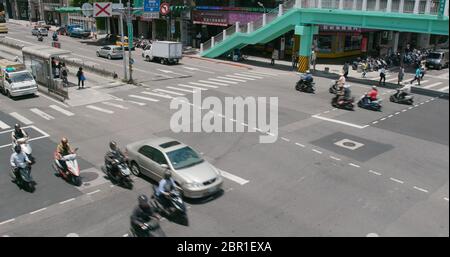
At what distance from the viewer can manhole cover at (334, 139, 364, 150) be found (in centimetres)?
1903

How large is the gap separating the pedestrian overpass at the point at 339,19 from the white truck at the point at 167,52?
5.55m

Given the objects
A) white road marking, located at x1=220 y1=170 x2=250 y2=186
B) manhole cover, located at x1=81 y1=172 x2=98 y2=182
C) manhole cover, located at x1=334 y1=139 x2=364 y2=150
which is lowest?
manhole cover, located at x1=81 y1=172 x2=98 y2=182

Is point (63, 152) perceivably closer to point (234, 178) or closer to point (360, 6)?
point (234, 178)

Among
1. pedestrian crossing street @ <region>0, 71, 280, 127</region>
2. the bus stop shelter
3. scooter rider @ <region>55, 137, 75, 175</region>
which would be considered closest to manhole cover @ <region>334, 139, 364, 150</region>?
scooter rider @ <region>55, 137, 75, 175</region>

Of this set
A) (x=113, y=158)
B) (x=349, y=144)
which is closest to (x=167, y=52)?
(x=349, y=144)

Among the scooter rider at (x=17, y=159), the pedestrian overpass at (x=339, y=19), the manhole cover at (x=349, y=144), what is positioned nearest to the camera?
the scooter rider at (x=17, y=159)

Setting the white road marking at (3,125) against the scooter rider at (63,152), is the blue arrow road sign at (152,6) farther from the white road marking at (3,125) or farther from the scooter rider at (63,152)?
the scooter rider at (63,152)

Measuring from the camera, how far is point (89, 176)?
15.9 metres

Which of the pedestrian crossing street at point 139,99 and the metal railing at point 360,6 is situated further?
the metal railing at point 360,6

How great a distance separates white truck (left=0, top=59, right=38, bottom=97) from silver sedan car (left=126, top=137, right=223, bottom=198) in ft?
52.4

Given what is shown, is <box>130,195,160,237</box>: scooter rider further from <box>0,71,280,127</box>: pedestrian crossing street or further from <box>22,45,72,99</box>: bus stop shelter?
<box>22,45,72,99</box>: bus stop shelter

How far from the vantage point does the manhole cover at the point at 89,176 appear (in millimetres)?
15664

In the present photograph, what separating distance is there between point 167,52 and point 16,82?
61.6 ft

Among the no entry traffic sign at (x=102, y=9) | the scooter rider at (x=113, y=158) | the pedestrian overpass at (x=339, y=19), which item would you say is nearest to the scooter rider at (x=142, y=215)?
the scooter rider at (x=113, y=158)
